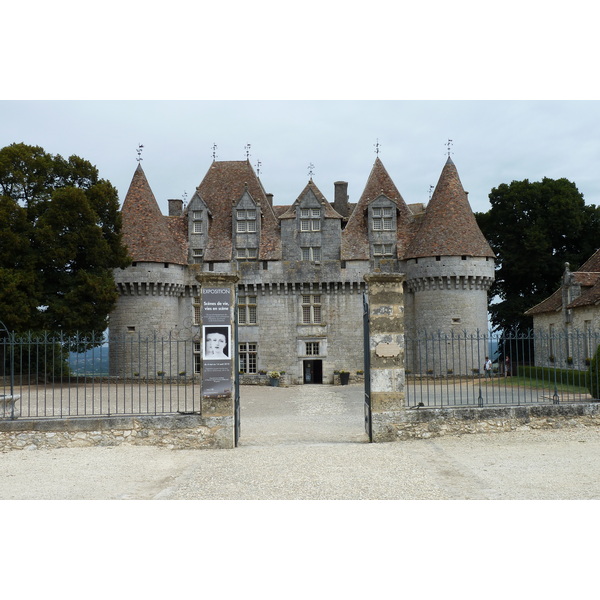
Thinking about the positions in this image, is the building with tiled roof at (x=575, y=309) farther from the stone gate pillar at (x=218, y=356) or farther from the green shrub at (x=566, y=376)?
the stone gate pillar at (x=218, y=356)

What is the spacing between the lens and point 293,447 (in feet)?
35.9

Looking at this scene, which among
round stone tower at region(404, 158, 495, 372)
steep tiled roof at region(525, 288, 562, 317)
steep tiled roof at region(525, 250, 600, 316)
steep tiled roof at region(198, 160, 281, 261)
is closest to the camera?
steep tiled roof at region(525, 250, 600, 316)

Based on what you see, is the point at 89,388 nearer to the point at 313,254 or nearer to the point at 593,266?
the point at 313,254

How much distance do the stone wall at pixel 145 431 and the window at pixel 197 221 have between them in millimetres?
22540

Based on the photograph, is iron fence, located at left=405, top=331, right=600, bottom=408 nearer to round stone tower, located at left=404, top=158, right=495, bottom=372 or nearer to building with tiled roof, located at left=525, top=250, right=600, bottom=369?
building with tiled roof, located at left=525, top=250, right=600, bottom=369

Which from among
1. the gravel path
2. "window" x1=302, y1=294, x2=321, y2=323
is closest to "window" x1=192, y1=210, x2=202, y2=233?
"window" x1=302, y1=294, x2=321, y2=323

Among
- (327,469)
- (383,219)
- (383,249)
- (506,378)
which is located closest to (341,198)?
(383,219)

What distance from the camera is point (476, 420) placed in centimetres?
1188

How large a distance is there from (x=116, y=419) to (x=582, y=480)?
25.1 feet

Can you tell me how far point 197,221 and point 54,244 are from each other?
28.2 feet

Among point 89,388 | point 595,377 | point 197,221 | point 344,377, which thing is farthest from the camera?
point 197,221

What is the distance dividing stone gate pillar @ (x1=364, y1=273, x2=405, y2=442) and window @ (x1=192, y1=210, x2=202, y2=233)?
22.5 meters

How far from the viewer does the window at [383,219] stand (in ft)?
106

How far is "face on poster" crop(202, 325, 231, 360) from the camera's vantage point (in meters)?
11.2
